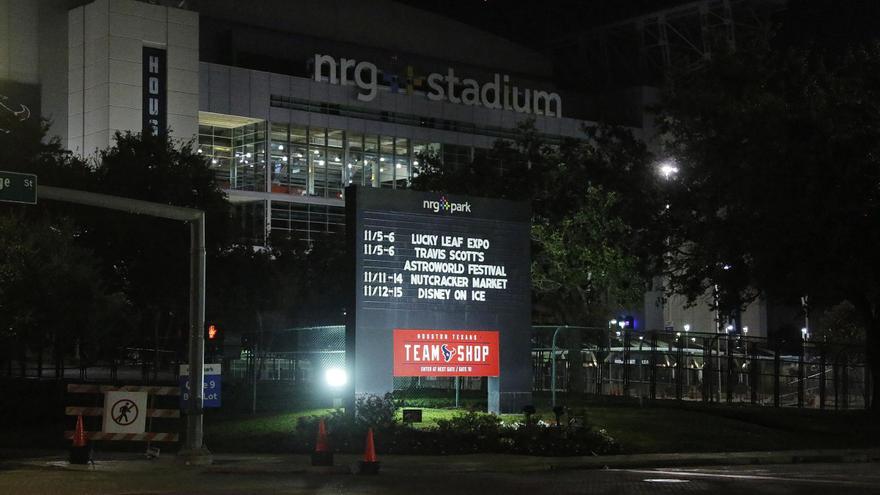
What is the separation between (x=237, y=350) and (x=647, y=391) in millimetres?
19608

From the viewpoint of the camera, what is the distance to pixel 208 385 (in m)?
27.1

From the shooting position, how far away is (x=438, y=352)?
31.1 m

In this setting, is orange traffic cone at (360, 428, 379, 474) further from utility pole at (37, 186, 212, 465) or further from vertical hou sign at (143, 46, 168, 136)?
vertical hou sign at (143, 46, 168, 136)

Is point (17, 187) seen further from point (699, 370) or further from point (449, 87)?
point (449, 87)

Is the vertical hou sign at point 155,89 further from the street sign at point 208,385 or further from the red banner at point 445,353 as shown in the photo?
the street sign at point 208,385

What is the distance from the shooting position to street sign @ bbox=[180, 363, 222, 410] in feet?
86.3

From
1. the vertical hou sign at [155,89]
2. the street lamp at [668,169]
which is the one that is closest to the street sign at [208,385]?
the street lamp at [668,169]

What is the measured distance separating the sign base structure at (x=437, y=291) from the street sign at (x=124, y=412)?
18.3 feet

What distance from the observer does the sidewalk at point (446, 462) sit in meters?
24.4

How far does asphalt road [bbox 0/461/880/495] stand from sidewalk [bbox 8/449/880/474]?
0.68ft

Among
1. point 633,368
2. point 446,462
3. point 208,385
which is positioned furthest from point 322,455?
point 633,368

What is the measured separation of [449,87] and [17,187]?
83.2 meters

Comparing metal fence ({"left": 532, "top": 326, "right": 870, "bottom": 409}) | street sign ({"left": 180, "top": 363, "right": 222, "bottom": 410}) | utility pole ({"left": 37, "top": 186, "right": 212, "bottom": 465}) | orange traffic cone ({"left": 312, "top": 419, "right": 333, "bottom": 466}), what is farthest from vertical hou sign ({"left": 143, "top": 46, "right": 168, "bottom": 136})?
orange traffic cone ({"left": 312, "top": 419, "right": 333, "bottom": 466})

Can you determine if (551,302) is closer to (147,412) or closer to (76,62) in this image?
(147,412)
